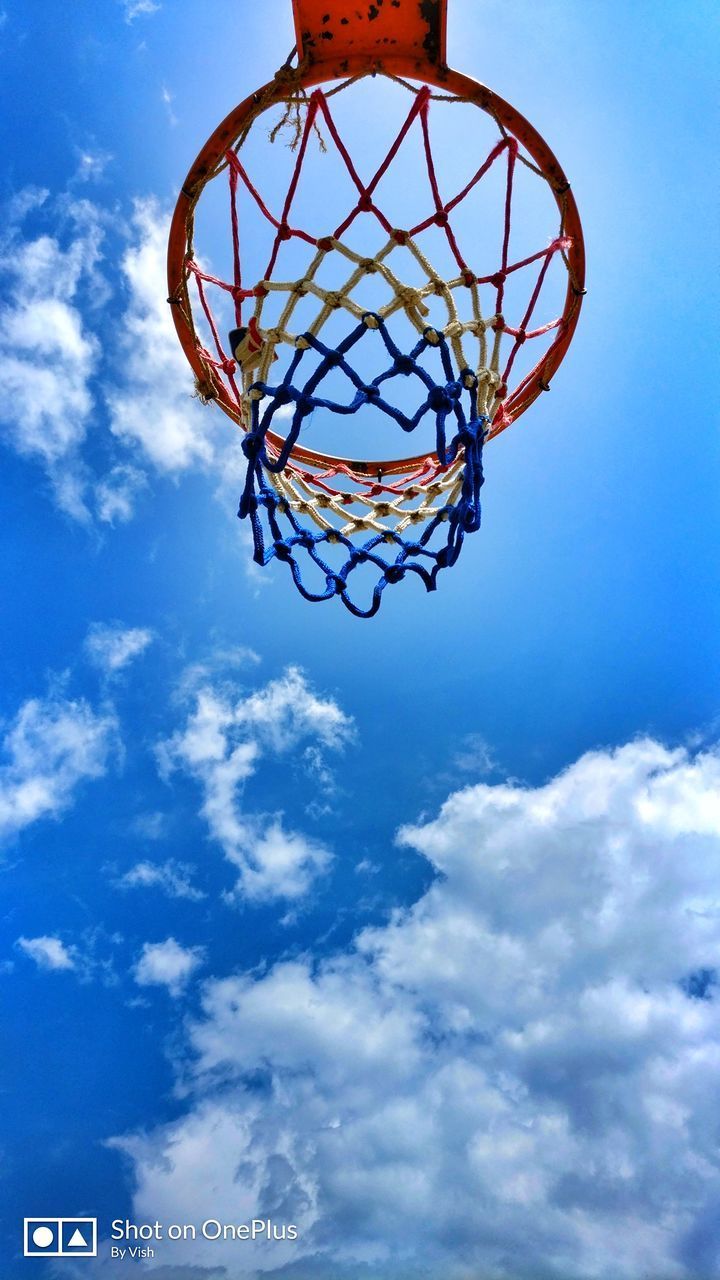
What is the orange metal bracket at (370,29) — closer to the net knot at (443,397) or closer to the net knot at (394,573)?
the net knot at (443,397)

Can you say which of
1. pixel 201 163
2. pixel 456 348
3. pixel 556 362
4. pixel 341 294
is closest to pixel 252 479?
pixel 341 294

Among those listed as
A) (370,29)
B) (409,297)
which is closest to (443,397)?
(409,297)

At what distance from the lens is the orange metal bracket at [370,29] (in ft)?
13.1

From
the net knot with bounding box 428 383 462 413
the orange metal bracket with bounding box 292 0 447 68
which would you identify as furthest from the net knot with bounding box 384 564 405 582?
the orange metal bracket with bounding box 292 0 447 68

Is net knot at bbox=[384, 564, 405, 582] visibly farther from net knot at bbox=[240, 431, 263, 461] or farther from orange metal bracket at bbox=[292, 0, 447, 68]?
orange metal bracket at bbox=[292, 0, 447, 68]

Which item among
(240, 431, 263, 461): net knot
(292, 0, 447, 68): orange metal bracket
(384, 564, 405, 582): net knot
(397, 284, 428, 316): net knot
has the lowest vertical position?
(384, 564, 405, 582): net knot

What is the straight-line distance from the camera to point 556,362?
16.6ft

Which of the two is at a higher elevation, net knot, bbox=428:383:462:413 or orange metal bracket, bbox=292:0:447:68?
orange metal bracket, bbox=292:0:447:68

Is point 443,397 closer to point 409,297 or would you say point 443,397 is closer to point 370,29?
point 409,297

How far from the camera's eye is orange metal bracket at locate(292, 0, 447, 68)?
4004 mm

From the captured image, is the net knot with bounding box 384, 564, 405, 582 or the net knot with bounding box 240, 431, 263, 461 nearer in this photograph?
the net knot with bounding box 240, 431, 263, 461

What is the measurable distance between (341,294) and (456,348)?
2.30 feet

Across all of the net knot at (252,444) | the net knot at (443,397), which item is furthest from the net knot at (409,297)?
the net knot at (252,444)

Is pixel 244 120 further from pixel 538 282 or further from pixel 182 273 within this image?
pixel 538 282
